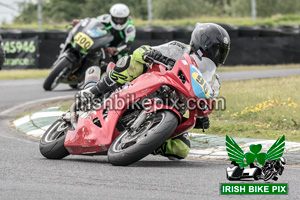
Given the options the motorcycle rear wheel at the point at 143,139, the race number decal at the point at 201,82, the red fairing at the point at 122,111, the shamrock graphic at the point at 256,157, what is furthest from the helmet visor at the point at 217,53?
the shamrock graphic at the point at 256,157

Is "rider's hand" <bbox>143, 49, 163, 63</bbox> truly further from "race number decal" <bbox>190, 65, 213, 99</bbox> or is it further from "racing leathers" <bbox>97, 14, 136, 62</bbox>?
"racing leathers" <bbox>97, 14, 136, 62</bbox>

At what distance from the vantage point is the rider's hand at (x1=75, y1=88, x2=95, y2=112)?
6379mm

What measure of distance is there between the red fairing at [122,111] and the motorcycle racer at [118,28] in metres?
6.81

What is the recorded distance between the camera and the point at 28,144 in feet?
24.4

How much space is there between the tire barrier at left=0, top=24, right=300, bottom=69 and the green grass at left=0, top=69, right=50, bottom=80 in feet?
1.28

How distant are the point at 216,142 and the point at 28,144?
231 cm

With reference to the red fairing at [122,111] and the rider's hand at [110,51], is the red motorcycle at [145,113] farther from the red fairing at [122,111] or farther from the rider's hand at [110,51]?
the rider's hand at [110,51]

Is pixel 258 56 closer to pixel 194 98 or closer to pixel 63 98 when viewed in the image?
pixel 63 98

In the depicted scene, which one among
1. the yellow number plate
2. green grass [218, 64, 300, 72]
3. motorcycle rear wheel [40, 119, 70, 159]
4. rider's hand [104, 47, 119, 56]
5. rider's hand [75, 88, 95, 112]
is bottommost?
green grass [218, 64, 300, 72]

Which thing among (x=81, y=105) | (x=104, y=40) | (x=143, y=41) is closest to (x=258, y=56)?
(x=143, y=41)

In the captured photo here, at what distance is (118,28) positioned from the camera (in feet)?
42.7

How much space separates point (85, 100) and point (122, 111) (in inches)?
30.4

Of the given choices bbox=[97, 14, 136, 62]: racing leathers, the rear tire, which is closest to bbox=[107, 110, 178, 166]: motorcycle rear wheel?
the rear tire

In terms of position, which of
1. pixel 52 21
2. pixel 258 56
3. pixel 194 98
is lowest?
pixel 258 56
